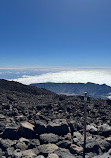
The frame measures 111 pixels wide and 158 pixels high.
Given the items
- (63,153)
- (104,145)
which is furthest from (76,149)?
(104,145)

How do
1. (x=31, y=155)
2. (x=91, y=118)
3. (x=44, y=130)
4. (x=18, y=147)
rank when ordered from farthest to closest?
(x=91, y=118)
(x=44, y=130)
(x=18, y=147)
(x=31, y=155)

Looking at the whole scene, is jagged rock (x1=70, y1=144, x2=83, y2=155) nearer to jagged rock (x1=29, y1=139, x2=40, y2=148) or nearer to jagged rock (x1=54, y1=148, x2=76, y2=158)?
jagged rock (x1=54, y1=148, x2=76, y2=158)

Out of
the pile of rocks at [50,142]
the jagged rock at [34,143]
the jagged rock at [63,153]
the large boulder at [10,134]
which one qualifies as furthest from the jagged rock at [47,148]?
the large boulder at [10,134]

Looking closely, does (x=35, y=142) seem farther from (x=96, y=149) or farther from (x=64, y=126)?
(x=96, y=149)

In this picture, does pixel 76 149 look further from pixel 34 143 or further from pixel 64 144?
pixel 34 143

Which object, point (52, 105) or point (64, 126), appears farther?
point (52, 105)

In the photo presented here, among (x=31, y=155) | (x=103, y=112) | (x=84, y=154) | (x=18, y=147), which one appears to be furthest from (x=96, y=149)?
(x=103, y=112)

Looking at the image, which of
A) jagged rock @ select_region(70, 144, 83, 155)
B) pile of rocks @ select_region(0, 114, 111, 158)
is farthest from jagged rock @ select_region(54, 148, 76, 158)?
jagged rock @ select_region(70, 144, 83, 155)
